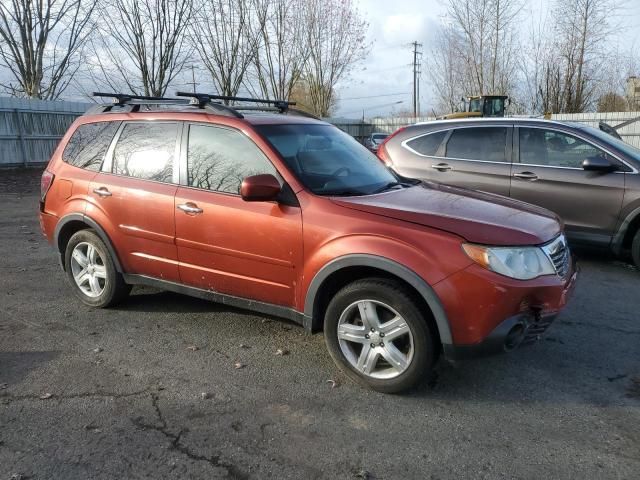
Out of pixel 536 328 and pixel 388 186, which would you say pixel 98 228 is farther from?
pixel 536 328

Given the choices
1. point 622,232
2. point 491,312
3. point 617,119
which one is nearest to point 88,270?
point 491,312

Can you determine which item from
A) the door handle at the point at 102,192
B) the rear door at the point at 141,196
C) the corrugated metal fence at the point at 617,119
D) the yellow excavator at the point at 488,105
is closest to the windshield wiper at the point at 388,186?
the rear door at the point at 141,196

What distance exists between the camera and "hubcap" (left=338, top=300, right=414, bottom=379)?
10.8ft

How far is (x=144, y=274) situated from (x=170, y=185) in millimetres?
843

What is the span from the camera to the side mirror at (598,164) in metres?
6.14

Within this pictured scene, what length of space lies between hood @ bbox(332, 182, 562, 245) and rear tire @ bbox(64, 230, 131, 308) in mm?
2295

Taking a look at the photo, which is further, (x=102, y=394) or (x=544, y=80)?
(x=544, y=80)

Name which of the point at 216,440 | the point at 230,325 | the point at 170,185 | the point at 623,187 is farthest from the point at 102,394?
the point at 623,187

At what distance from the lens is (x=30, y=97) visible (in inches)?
766

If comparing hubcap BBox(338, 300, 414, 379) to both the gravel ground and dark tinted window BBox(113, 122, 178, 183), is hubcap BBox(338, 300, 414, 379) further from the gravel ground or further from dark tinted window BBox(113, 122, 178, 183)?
dark tinted window BBox(113, 122, 178, 183)

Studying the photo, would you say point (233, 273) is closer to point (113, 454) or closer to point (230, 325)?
point (230, 325)

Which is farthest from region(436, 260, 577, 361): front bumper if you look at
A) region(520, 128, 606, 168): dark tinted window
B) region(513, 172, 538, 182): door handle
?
region(520, 128, 606, 168): dark tinted window

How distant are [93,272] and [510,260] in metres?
Result: 3.60

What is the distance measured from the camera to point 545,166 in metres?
6.62
